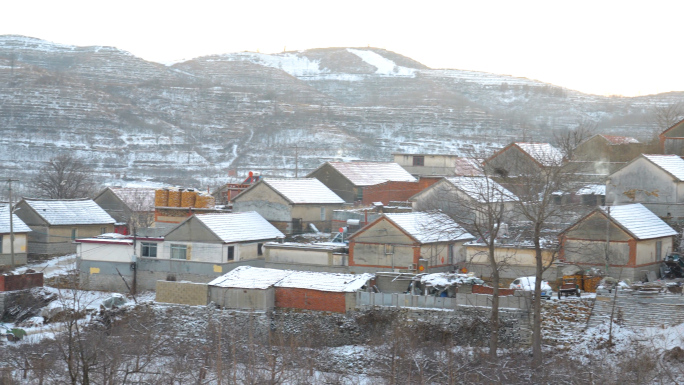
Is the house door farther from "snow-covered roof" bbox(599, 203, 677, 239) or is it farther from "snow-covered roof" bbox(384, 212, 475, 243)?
"snow-covered roof" bbox(599, 203, 677, 239)

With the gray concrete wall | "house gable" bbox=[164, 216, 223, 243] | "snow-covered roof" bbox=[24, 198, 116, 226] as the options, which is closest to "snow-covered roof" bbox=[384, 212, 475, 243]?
the gray concrete wall

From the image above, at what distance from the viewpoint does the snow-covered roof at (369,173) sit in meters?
41.6

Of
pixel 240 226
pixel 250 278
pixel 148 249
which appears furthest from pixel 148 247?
pixel 250 278

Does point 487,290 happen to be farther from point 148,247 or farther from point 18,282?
point 18,282

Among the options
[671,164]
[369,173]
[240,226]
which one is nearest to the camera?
[240,226]

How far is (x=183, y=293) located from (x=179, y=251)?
12.3 feet

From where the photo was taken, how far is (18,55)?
481 feet

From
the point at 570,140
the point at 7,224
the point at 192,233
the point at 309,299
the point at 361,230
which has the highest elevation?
the point at 570,140

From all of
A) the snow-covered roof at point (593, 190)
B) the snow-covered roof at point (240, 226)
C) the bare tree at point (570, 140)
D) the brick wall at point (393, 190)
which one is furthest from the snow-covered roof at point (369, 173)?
the snow-covered roof at point (593, 190)

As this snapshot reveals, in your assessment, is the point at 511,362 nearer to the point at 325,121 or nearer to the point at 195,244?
the point at 195,244

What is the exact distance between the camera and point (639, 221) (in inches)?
1036

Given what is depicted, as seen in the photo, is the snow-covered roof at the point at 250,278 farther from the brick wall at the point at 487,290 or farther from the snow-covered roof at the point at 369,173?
the snow-covered roof at the point at 369,173

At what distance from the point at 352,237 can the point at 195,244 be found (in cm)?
569

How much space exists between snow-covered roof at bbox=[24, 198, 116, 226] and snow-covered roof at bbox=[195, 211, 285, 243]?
8.89 m
